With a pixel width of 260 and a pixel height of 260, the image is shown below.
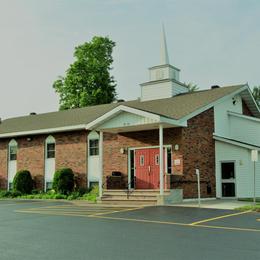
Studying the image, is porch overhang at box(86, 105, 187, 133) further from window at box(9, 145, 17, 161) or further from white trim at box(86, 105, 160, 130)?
window at box(9, 145, 17, 161)

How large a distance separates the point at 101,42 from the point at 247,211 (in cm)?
3321

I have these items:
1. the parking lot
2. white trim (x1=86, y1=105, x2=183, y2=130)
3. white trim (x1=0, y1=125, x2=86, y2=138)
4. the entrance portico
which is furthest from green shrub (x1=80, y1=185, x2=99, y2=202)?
the parking lot

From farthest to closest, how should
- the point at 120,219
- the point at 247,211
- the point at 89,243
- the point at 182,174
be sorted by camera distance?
the point at 182,174 < the point at 247,211 < the point at 120,219 < the point at 89,243

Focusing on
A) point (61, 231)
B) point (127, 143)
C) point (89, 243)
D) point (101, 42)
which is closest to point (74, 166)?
point (127, 143)

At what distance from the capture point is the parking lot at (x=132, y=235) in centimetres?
832

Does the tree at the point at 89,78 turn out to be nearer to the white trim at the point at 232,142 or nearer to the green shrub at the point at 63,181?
the green shrub at the point at 63,181

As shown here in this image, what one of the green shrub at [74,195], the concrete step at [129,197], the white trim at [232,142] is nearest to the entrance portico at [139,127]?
the concrete step at [129,197]

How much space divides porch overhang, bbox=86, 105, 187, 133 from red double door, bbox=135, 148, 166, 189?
4.15 ft

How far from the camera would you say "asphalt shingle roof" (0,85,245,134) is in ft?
73.4

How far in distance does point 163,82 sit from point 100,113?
488 cm

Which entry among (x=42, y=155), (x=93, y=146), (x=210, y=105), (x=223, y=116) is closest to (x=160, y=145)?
(x=210, y=105)

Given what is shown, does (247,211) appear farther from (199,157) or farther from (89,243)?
(89,243)

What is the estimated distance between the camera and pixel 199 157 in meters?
21.8

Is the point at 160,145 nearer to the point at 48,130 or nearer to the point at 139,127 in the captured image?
the point at 139,127
